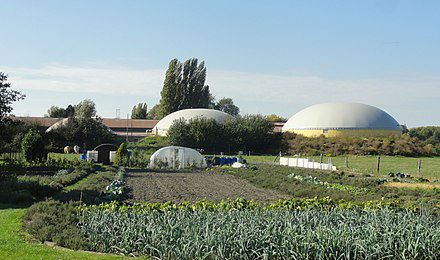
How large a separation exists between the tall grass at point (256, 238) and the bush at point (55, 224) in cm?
27

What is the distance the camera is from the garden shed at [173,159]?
135 feet

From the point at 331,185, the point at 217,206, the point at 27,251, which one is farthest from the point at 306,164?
the point at 27,251

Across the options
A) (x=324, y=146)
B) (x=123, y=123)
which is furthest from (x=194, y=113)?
A: (x=123, y=123)

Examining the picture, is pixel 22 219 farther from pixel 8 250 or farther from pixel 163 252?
pixel 163 252

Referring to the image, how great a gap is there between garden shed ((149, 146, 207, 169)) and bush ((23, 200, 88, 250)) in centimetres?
2781

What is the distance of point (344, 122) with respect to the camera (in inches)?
2744

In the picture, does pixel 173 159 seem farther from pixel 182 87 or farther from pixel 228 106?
pixel 228 106

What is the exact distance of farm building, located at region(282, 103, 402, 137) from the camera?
69000 mm

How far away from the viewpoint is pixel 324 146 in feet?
202

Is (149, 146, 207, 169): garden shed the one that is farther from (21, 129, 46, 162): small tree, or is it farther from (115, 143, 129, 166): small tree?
(21, 129, 46, 162): small tree

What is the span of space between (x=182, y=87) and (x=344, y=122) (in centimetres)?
2468

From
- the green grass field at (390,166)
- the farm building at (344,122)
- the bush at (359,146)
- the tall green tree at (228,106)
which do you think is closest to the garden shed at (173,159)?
the green grass field at (390,166)

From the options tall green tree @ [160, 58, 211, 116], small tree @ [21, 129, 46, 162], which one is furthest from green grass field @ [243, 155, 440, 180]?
tall green tree @ [160, 58, 211, 116]

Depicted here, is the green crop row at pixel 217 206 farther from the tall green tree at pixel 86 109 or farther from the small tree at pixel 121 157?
the tall green tree at pixel 86 109
